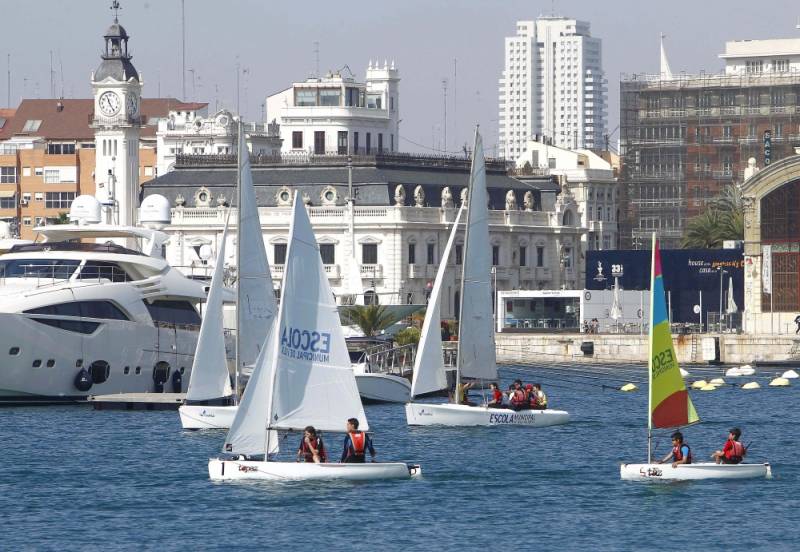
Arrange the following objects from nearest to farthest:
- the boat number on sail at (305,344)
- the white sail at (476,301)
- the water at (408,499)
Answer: the water at (408,499) < the boat number on sail at (305,344) < the white sail at (476,301)

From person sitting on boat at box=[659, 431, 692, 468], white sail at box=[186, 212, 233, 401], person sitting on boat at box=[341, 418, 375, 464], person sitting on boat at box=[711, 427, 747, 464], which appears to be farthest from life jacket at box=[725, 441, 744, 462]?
white sail at box=[186, 212, 233, 401]

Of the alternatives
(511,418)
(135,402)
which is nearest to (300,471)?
(511,418)

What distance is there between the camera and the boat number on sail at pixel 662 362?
60719 mm

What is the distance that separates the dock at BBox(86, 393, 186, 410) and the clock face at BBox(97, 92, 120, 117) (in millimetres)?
79370

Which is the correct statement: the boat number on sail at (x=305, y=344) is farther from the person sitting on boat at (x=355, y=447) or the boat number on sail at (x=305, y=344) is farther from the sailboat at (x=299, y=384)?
the person sitting on boat at (x=355, y=447)

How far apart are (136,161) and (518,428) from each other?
9108 cm

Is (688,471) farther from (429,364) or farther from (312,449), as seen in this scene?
(429,364)

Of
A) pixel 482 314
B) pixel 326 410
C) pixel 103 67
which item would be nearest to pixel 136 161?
pixel 103 67

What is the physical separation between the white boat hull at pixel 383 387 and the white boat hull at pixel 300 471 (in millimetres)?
33404

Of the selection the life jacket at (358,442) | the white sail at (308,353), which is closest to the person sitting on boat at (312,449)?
the life jacket at (358,442)

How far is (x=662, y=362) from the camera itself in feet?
200

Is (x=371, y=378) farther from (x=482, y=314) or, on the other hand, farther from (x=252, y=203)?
(x=252, y=203)

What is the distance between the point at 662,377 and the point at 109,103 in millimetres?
110700

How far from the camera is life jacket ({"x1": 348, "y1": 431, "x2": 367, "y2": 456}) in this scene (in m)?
58.7
